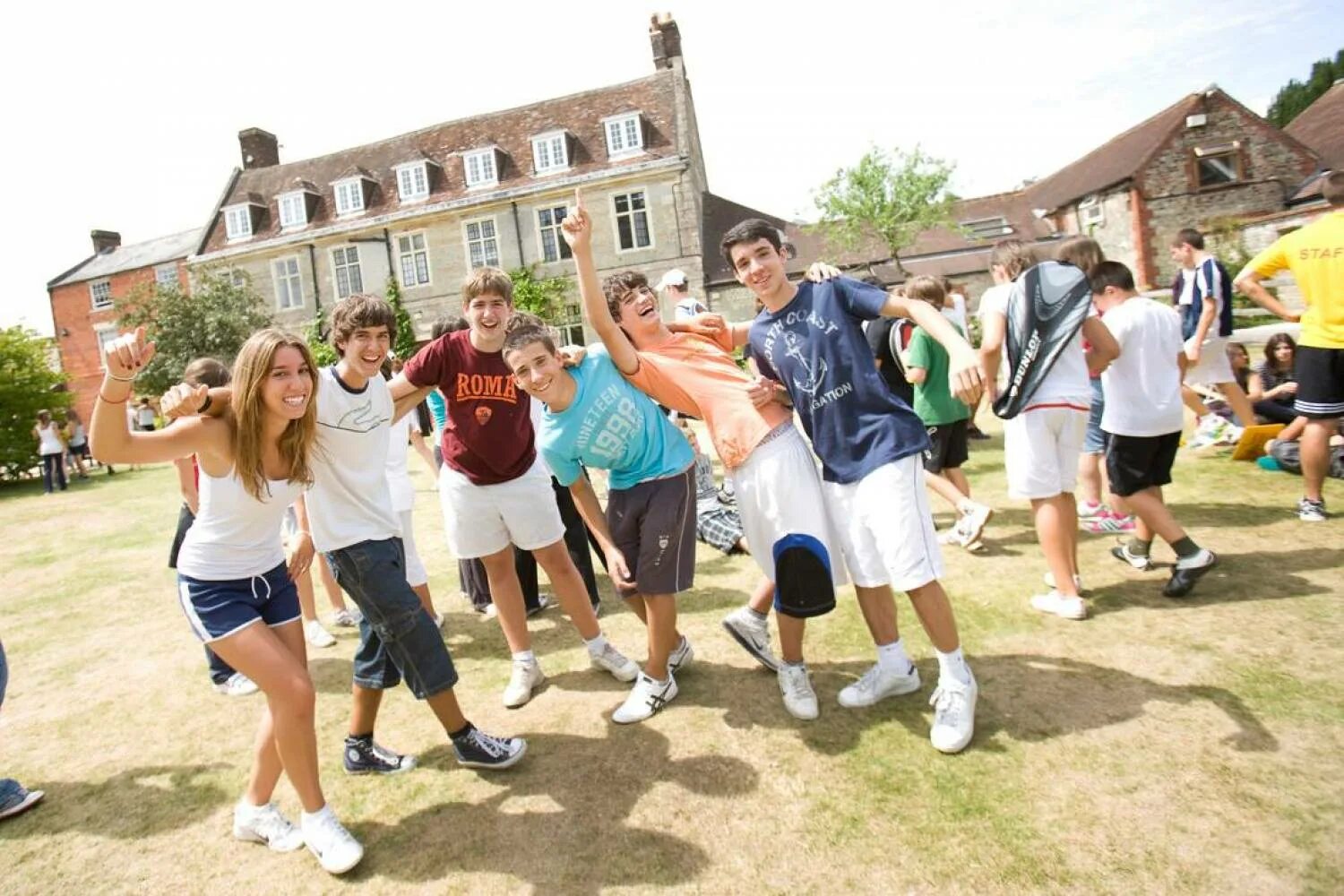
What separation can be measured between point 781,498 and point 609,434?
0.91 m

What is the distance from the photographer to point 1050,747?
3104 millimetres

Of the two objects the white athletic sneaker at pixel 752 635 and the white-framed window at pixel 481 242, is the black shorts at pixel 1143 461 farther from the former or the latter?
the white-framed window at pixel 481 242

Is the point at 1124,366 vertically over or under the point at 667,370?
under

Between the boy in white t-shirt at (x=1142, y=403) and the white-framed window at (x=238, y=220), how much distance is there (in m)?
36.5

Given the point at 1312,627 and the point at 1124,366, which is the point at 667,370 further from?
the point at 1312,627

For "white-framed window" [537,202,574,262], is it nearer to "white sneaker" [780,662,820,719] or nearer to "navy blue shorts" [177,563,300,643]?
Answer: "white sneaker" [780,662,820,719]

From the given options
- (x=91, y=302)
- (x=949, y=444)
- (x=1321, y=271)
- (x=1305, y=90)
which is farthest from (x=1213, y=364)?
(x=1305, y=90)

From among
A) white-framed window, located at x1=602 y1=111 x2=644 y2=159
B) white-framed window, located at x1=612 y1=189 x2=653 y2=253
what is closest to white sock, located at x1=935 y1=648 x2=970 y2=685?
white-framed window, located at x1=612 y1=189 x2=653 y2=253

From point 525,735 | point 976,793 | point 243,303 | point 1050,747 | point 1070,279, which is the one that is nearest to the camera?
point 976,793

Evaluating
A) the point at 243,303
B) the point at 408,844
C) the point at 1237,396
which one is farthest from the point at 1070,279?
the point at 243,303

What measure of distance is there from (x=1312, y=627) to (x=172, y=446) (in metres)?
5.33

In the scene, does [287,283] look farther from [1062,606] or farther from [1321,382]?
[1321,382]

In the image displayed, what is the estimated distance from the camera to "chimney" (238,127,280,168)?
35.6 metres

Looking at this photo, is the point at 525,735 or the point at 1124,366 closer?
the point at 525,735
